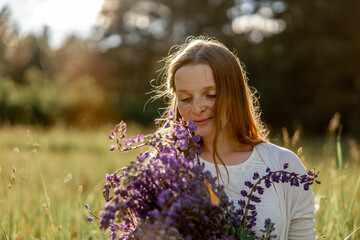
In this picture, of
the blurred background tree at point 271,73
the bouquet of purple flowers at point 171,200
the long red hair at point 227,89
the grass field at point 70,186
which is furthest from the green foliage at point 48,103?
the bouquet of purple flowers at point 171,200

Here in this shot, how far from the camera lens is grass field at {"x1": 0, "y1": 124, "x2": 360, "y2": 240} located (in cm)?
277

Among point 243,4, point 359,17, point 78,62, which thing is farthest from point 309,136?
point 78,62

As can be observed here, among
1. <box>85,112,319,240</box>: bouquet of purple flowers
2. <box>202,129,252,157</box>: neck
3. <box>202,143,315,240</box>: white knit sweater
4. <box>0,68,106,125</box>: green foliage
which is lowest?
<box>85,112,319,240</box>: bouquet of purple flowers

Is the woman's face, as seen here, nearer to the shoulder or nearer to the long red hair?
the long red hair

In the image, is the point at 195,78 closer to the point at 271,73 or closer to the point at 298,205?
the point at 298,205

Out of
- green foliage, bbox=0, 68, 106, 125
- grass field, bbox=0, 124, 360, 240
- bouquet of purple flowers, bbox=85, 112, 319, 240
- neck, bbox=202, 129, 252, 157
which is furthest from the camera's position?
green foliage, bbox=0, 68, 106, 125

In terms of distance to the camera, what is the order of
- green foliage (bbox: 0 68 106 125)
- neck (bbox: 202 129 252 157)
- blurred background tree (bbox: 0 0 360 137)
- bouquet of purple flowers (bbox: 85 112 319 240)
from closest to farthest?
1. bouquet of purple flowers (bbox: 85 112 319 240)
2. neck (bbox: 202 129 252 157)
3. green foliage (bbox: 0 68 106 125)
4. blurred background tree (bbox: 0 0 360 137)

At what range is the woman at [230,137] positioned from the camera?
2115mm

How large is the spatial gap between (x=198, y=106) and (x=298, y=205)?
85 centimetres

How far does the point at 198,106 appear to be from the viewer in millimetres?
2102

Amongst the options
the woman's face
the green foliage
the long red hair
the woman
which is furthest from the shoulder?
the green foliage

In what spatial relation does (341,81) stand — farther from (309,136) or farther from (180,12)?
(180,12)

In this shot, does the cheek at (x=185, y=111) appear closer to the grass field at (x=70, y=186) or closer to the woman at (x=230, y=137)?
the woman at (x=230, y=137)

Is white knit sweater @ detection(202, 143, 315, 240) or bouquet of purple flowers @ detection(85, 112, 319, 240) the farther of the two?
white knit sweater @ detection(202, 143, 315, 240)
